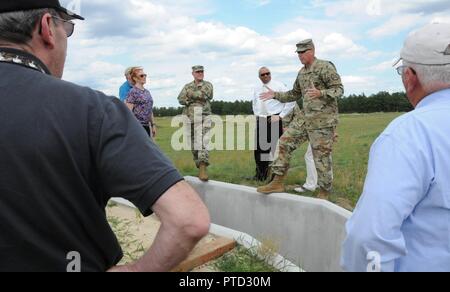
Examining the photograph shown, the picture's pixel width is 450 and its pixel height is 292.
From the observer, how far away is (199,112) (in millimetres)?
8961

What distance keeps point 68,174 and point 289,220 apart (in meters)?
5.82

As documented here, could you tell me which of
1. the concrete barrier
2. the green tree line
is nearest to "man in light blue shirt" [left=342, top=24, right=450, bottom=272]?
the concrete barrier

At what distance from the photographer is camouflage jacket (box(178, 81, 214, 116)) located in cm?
886

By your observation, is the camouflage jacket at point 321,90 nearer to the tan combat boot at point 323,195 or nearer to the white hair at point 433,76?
the tan combat boot at point 323,195

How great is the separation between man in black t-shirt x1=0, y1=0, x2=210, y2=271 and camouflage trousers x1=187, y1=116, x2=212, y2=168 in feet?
24.0

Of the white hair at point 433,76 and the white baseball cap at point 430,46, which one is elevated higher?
the white baseball cap at point 430,46

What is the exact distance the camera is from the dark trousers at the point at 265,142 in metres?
8.59

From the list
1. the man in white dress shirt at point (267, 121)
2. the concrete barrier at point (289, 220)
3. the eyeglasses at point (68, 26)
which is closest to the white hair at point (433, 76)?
the eyeglasses at point (68, 26)

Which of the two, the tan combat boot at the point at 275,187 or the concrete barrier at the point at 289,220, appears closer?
the concrete barrier at the point at 289,220

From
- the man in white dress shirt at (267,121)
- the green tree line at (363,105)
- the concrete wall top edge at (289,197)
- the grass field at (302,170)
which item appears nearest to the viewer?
the concrete wall top edge at (289,197)

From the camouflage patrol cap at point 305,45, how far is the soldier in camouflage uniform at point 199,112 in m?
2.66

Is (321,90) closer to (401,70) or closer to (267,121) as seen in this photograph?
(267,121)

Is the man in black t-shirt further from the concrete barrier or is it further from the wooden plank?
the concrete barrier
